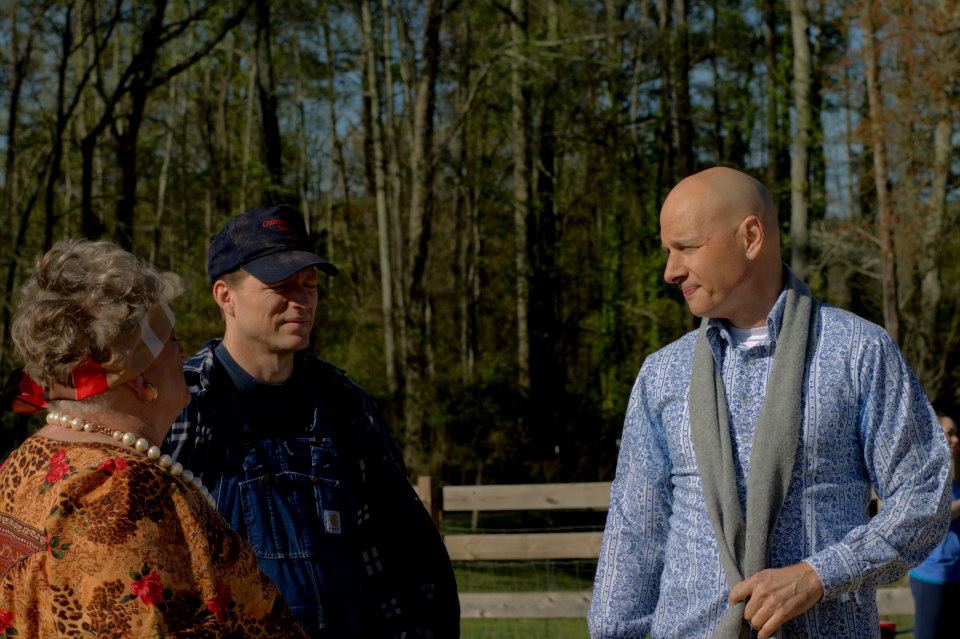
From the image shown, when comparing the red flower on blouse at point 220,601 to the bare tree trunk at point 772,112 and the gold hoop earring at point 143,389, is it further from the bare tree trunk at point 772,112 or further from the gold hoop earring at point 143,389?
the bare tree trunk at point 772,112

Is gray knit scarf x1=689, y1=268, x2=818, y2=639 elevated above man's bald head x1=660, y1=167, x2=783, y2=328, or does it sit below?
below

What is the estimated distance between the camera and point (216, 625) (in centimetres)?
202

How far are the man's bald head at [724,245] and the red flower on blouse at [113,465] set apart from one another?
4.99ft

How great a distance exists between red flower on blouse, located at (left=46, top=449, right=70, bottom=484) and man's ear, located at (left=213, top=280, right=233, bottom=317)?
49.4 inches

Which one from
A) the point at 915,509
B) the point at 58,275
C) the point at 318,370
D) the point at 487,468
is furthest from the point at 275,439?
the point at 487,468

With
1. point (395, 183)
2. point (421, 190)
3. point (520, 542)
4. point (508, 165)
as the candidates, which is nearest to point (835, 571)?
point (520, 542)

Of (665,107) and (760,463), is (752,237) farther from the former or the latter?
(665,107)

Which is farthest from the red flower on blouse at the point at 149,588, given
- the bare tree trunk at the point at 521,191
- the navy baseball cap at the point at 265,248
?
the bare tree trunk at the point at 521,191

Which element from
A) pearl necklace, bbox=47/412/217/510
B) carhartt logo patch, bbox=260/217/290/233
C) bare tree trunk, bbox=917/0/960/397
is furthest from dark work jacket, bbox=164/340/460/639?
bare tree trunk, bbox=917/0/960/397

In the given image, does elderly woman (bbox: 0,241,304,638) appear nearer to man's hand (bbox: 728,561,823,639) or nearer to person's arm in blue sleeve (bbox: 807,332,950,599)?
man's hand (bbox: 728,561,823,639)

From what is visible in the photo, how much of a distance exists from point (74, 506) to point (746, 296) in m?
1.81

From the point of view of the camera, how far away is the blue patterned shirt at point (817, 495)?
2.83m

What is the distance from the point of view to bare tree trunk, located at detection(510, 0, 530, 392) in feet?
77.4

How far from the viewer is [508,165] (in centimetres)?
2598
